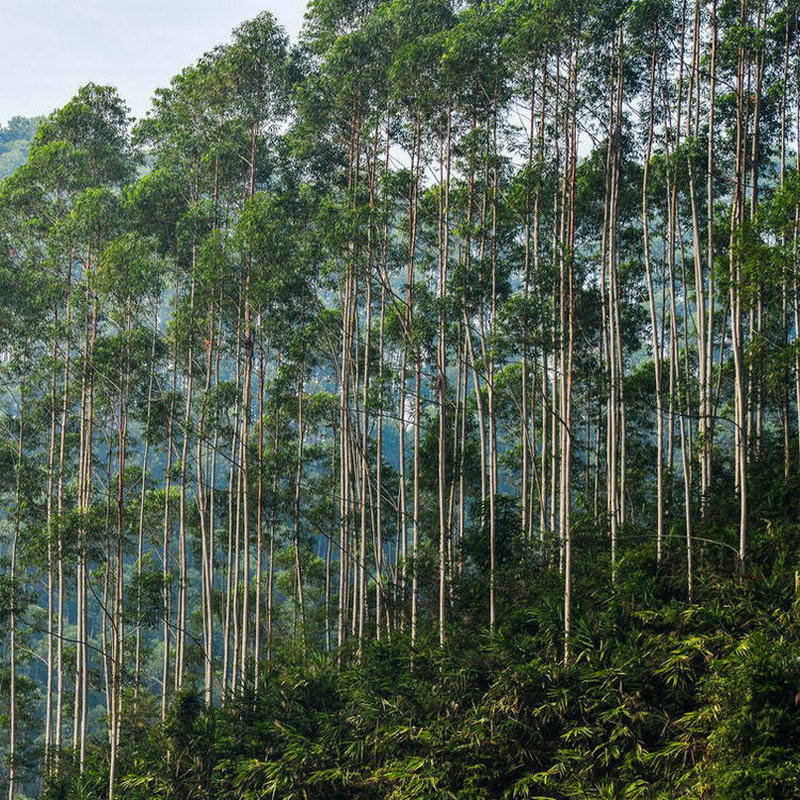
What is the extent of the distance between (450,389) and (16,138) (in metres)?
68.4

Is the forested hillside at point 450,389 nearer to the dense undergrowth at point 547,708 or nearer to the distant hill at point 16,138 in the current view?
the dense undergrowth at point 547,708

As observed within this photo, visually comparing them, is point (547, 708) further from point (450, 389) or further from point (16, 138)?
point (16, 138)

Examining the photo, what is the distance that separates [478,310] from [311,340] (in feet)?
11.1

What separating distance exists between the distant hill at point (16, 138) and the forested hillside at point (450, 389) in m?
A: 55.9

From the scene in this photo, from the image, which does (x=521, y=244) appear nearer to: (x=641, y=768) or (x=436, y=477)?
(x=436, y=477)

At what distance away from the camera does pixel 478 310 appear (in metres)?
13.4

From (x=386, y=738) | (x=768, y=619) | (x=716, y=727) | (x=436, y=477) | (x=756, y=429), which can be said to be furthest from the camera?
(x=436, y=477)

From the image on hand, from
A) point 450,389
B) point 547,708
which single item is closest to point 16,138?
point 450,389

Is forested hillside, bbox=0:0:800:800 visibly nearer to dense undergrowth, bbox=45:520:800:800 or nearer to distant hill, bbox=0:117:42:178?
dense undergrowth, bbox=45:520:800:800

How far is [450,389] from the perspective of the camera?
1984 cm

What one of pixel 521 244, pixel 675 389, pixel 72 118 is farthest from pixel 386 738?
pixel 72 118

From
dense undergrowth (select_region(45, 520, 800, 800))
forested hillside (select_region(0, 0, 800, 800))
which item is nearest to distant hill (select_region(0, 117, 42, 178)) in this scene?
forested hillside (select_region(0, 0, 800, 800))

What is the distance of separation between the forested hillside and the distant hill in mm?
55910

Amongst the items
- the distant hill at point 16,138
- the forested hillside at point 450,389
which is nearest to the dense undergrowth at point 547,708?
the forested hillside at point 450,389
